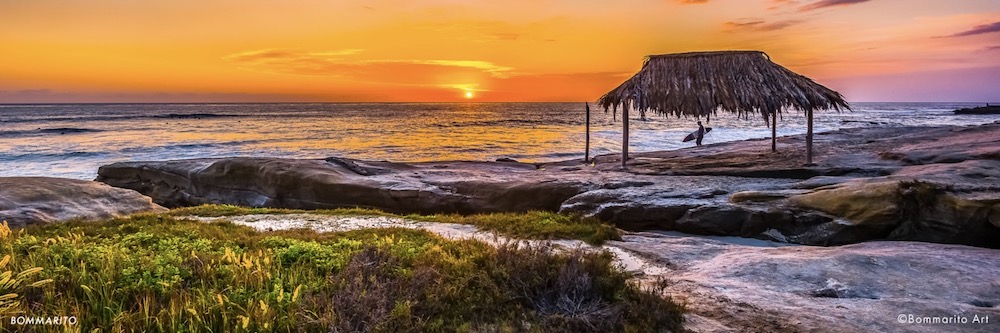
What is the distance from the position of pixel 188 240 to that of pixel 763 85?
721 inches

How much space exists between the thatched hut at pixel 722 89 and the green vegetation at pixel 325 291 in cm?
1369

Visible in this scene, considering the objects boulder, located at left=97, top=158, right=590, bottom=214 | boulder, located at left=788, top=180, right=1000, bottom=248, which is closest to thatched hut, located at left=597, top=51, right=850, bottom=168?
boulder, located at left=97, top=158, right=590, bottom=214

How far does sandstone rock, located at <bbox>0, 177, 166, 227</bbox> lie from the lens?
11742mm

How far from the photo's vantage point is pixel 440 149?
136 ft

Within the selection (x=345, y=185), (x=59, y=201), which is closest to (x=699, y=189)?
(x=345, y=185)

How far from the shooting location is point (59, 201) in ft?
42.2

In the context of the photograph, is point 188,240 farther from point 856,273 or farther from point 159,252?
point 856,273

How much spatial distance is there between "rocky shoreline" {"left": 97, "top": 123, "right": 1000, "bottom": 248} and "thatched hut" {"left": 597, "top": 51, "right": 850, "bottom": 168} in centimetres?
205

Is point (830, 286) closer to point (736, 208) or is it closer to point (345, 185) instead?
point (736, 208)

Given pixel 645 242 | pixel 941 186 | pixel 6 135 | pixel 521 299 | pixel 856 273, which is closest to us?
pixel 521 299

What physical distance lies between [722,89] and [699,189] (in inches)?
260

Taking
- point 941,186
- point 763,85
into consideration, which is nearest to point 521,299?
point 941,186

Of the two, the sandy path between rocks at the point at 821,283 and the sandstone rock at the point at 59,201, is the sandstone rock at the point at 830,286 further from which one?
the sandstone rock at the point at 59,201

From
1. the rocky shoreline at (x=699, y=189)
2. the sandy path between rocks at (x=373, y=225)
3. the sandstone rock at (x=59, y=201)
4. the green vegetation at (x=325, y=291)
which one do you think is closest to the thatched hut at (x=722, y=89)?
the rocky shoreline at (x=699, y=189)
